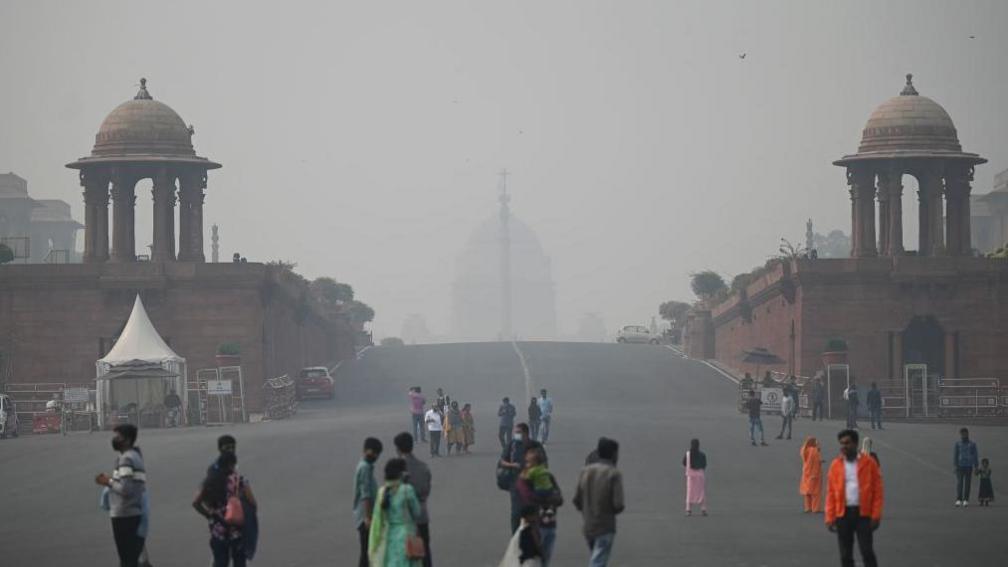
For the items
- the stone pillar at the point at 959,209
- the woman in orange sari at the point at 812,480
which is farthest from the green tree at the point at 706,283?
the woman in orange sari at the point at 812,480

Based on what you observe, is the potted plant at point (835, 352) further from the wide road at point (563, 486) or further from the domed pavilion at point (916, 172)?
the domed pavilion at point (916, 172)

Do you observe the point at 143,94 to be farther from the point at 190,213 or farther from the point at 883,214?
the point at 883,214

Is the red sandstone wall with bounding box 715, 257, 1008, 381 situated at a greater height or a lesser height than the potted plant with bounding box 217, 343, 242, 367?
greater

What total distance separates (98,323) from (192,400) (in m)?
8.70

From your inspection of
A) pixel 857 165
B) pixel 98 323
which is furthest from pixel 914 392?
Result: pixel 98 323

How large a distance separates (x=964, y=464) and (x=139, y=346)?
28.1 metres

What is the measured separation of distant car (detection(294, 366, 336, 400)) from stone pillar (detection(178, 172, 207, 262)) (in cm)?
636

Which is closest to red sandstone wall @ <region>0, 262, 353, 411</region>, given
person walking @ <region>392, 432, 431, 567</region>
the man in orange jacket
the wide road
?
the wide road

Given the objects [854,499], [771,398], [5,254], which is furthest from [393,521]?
[5,254]

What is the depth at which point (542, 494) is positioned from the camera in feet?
65.4

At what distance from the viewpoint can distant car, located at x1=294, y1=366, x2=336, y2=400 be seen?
67188 millimetres

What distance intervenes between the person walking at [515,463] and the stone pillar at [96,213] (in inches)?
1881

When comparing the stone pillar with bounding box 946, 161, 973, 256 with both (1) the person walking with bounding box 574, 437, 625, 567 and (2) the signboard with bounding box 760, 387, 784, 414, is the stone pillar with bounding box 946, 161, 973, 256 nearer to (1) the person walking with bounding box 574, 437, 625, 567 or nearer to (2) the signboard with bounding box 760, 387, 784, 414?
(2) the signboard with bounding box 760, 387, 784, 414

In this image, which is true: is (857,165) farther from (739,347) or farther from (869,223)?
(739,347)
